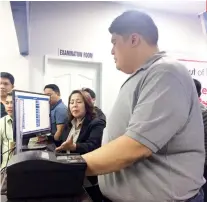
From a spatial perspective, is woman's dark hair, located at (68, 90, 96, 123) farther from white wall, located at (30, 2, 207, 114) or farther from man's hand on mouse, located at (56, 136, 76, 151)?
white wall, located at (30, 2, 207, 114)

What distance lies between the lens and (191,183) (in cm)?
88

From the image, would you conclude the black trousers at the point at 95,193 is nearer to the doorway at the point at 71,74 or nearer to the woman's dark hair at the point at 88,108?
the woman's dark hair at the point at 88,108

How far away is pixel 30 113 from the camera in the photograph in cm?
189

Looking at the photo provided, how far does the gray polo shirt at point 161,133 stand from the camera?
815 mm

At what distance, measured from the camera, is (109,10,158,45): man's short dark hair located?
3.32 feet

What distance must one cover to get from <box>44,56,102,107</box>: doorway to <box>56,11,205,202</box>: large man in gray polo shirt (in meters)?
3.76

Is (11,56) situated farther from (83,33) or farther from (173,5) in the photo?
(173,5)

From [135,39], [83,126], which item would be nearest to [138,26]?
[135,39]

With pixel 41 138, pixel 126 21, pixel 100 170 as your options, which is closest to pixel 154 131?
pixel 100 170

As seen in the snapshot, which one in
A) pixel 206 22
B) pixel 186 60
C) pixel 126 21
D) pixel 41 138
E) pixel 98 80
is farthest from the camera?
pixel 186 60

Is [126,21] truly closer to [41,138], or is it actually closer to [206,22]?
[41,138]

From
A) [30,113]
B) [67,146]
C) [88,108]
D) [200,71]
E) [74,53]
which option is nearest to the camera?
[67,146]

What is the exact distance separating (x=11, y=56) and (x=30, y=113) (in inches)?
110

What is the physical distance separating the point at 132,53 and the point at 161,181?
45 cm
